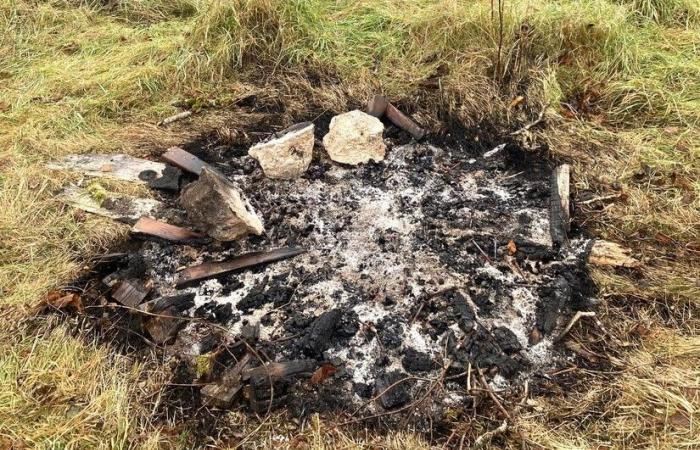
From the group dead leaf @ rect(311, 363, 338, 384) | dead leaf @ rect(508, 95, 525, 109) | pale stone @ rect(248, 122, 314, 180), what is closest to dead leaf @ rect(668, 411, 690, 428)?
dead leaf @ rect(311, 363, 338, 384)

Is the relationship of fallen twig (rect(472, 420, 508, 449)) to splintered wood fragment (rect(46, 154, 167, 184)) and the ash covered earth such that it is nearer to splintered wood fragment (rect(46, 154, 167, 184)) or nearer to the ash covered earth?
the ash covered earth

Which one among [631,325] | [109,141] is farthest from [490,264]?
[109,141]

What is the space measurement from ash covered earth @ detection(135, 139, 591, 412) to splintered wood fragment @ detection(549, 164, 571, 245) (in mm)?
50

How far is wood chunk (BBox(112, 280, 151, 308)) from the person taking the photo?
2.91m

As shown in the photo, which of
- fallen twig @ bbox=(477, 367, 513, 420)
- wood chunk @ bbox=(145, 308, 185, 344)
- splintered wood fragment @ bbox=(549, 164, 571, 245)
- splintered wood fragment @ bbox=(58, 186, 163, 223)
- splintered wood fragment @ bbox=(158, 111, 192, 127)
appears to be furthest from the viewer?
splintered wood fragment @ bbox=(158, 111, 192, 127)

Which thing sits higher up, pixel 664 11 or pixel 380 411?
pixel 664 11

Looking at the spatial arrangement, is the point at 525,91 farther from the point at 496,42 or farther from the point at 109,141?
the point at 109,141

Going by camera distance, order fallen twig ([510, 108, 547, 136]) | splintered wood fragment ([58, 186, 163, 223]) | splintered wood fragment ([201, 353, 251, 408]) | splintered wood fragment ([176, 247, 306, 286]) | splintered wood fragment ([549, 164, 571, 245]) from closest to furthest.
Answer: splintered wood fragment ([201, 353, 251, 408])
splintered wood fragment ([176, 247, 306, 286])
splintered wood fragment ([549, 164, 571, 245])
splintered wood fragment ([58, 186, 163, 223])
fallen twig ([510, 108, 547, 136])

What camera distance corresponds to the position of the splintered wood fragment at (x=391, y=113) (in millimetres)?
4027

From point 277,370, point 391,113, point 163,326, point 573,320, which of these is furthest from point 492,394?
point 391,113

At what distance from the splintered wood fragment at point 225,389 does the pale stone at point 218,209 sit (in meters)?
0.91

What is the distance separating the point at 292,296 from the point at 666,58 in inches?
144

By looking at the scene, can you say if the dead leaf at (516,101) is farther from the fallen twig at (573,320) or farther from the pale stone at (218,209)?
the pale stone at (218,209)

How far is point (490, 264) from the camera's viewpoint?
10.0 feet
